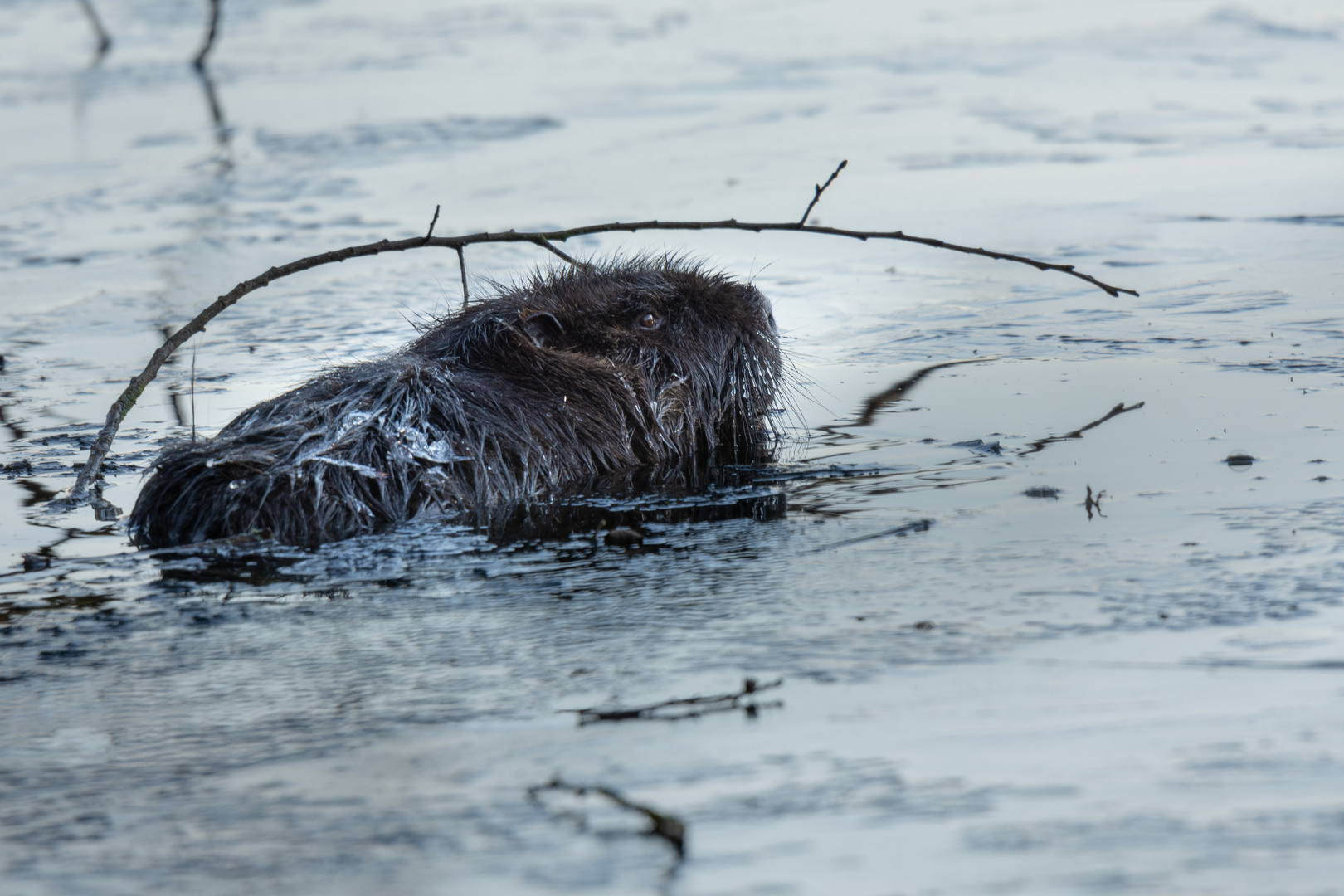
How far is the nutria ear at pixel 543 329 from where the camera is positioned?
16.8 feet

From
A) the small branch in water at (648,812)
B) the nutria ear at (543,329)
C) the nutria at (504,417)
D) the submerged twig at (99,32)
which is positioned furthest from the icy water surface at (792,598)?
the submerged twig at (99,32)

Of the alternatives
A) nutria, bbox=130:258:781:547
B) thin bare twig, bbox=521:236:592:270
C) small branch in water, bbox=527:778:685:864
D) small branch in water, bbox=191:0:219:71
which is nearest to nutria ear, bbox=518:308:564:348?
nutria, bbox=130:258:781:547

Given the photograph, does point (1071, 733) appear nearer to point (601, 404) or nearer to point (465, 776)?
point (465, 776)

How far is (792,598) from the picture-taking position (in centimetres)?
353

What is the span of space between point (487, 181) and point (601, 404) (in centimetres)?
615

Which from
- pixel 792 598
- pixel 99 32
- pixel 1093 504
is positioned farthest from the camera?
pixel 99 32

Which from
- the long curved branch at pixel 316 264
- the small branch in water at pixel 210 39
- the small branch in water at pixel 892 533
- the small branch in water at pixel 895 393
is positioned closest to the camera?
the small branch in water at pixel 892 533

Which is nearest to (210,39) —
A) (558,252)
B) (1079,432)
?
(558,252)

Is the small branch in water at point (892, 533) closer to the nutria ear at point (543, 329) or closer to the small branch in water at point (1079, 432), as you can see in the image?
the small branch in water at point (1079, 432)

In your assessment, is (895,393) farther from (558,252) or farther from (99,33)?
(99,33)

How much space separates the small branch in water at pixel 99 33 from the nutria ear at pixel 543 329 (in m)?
15.8

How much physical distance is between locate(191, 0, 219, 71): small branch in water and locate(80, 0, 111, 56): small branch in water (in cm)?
135

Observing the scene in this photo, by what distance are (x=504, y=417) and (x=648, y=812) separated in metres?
2.37

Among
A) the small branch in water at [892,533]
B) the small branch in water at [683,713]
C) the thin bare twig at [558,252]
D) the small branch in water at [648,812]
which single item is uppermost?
the thin bare twig at [558,252]
